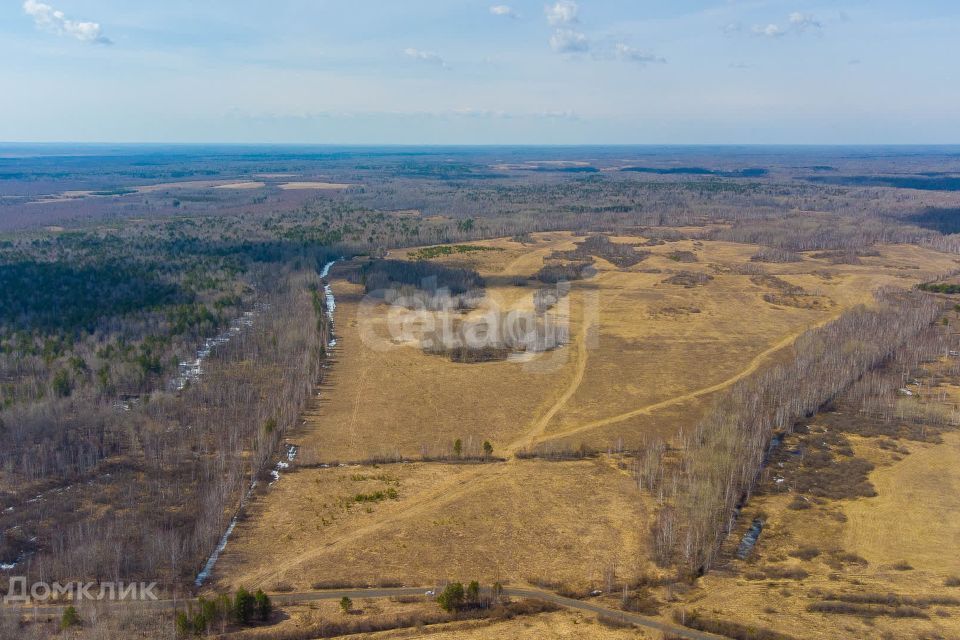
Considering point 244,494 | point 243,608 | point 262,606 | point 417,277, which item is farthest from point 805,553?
point 417,277

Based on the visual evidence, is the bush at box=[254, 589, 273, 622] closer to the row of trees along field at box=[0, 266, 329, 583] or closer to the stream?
the stream

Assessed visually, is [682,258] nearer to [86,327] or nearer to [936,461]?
[936,461]

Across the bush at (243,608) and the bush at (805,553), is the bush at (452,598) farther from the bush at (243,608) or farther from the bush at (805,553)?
the bush at (805,553)

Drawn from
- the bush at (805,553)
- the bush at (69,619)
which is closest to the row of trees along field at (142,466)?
the bush at (69,619)

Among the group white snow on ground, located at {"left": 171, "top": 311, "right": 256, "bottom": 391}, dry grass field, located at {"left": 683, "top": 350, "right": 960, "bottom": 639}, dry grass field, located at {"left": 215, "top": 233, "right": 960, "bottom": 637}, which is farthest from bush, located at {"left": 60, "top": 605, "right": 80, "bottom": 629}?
white snow on ground, located at {"left": 171, "top": 311, "right": 256, "bottom": 391}

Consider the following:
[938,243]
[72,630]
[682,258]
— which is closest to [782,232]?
[938,243]

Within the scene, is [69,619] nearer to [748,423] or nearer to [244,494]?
[244,494]
